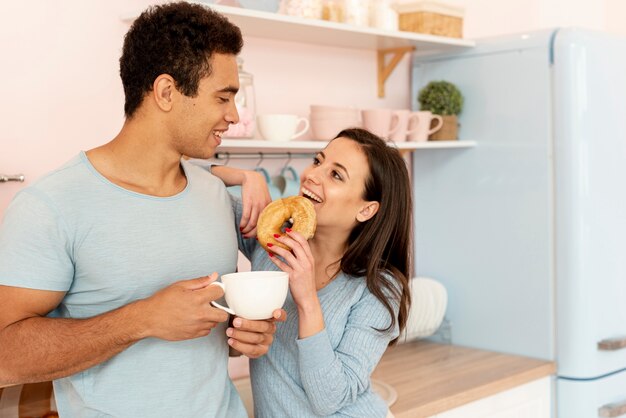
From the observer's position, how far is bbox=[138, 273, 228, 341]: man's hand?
1245mm

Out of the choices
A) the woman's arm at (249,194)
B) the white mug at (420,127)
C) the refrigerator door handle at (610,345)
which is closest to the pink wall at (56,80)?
the woman's arm at (249,194)

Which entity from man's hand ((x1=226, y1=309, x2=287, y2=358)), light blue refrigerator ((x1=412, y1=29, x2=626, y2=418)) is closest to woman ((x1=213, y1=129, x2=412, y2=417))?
man's hand ((x1=226, y1=309, x2=287, y2=358))

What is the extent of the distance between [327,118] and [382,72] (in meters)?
0.55

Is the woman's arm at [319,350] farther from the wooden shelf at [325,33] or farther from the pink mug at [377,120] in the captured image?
the pink mug at [377,120]

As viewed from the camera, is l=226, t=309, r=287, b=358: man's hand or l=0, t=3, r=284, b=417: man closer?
l=0, t=3, r=284, b=417: man

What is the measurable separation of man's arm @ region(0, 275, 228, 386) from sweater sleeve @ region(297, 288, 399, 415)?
0.26m

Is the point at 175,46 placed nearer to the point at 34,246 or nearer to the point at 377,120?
the point at 34,246

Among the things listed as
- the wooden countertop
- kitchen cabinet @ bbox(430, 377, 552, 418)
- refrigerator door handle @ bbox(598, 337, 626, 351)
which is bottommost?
kitchen cabinet @ bbox(430, 377, 552, 418)

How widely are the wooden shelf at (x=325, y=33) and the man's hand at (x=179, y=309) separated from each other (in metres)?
0.77

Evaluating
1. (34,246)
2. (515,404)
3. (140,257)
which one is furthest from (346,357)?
(515,404)

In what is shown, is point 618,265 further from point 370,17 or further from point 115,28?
point 115,28

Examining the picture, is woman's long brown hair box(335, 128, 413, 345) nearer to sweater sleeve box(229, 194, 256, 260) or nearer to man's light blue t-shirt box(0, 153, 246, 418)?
sweater sleeve box(229, 194, 256, 260)

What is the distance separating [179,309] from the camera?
1246 mm

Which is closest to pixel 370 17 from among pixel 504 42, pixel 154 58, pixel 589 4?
pixel 504 42
